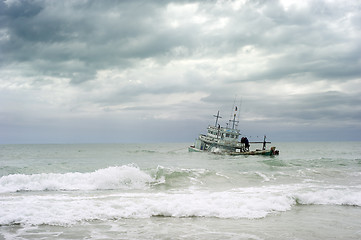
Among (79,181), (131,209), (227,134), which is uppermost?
(227,134)

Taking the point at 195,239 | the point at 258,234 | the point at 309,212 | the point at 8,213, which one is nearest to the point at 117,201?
the point at 8,213

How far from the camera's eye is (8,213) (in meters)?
8.76

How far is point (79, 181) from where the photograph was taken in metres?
16.6

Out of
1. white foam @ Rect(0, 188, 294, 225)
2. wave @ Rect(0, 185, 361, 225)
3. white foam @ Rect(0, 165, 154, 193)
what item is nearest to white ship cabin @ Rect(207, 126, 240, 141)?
white foam @ Rect(0, 165, 154, 193)

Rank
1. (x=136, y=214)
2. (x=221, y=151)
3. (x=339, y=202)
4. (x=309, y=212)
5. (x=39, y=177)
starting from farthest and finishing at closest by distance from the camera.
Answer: (x=221, y=151)
(x=39, y=177)
(x=339, y=202)
(x=309, y=212)
(x=136, y=214)

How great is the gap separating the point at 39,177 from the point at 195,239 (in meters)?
12.7

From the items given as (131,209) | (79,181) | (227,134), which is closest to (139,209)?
(131,209)

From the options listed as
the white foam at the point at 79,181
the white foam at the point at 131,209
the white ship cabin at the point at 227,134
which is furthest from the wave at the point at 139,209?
the white ship cabin at the point at 227,134

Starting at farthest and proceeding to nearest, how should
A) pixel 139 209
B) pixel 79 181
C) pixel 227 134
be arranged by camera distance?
1. pixel 227 134
2. pixel 79 181
3. pixel 139 209

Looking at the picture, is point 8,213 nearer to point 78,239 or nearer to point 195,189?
point 78,239

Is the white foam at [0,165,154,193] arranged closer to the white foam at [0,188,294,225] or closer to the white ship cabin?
the white foam at [0,188,294,225]

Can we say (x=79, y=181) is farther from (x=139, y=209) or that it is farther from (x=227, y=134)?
(x=227, y=134)

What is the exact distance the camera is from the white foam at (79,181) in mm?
15219

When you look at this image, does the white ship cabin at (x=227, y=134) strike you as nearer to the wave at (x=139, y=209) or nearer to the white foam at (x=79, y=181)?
the white foam at (x=79, y=181)
